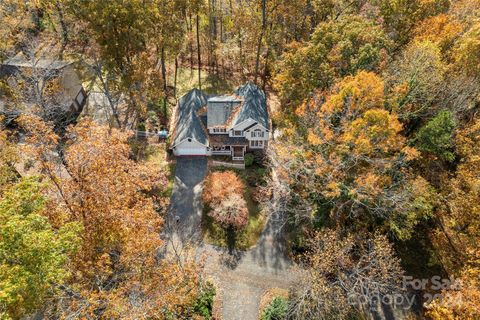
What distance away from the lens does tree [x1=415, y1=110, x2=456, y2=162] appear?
27031mm

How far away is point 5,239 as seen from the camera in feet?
47.6

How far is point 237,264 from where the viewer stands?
3164cm

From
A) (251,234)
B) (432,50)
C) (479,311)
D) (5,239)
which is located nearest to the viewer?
(5,239)

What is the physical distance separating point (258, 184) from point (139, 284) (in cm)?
2025

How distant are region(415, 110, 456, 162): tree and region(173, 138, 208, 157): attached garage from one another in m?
24.0

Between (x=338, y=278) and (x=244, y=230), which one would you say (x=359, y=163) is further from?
(x=244, y=230)

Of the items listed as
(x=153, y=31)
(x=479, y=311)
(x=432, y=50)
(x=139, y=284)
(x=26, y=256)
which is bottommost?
(x=479, y=311)

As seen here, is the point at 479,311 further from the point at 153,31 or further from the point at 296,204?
the point at 153,31

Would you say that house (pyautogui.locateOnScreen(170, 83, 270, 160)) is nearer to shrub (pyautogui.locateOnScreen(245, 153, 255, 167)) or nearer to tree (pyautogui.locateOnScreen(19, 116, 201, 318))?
shrub (pyautogui.locateOnScreen(245, 153, 255, 167))

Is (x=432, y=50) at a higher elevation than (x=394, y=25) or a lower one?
lower

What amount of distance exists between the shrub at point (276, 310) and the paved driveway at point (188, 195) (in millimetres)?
10527

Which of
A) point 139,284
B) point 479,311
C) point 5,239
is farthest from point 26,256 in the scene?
point 479,311

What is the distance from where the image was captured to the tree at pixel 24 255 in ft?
45.6

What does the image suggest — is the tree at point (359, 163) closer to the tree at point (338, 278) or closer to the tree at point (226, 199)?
the tree at point (338, 278)
